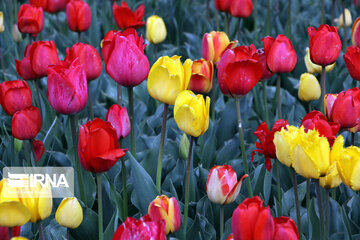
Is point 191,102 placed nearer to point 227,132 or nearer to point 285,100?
point 227,132

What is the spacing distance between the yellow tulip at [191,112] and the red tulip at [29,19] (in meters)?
1.18

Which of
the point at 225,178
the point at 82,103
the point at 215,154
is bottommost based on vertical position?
the point at 215,154

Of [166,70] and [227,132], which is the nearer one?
[166,70]

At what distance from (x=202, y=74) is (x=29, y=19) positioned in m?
0.93

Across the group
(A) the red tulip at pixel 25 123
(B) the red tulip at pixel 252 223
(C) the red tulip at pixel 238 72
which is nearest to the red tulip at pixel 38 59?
(A) the red tulip at pixel 25 123

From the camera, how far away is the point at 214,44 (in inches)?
72.6

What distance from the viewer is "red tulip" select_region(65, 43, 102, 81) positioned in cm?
163

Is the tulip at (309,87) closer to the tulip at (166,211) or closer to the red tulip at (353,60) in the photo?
the red tulip at (353,60)

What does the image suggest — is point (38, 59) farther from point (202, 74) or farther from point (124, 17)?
point (124, 17)

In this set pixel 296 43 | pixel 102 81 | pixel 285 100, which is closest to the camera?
pixel 285 100

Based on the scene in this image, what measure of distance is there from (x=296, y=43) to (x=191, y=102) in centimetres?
181

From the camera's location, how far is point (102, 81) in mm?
2584

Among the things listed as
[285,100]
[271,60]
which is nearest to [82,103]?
[271,60]

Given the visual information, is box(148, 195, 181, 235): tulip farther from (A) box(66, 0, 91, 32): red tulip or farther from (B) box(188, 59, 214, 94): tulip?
(A) box(66, 0, 91, 32): red tulip
